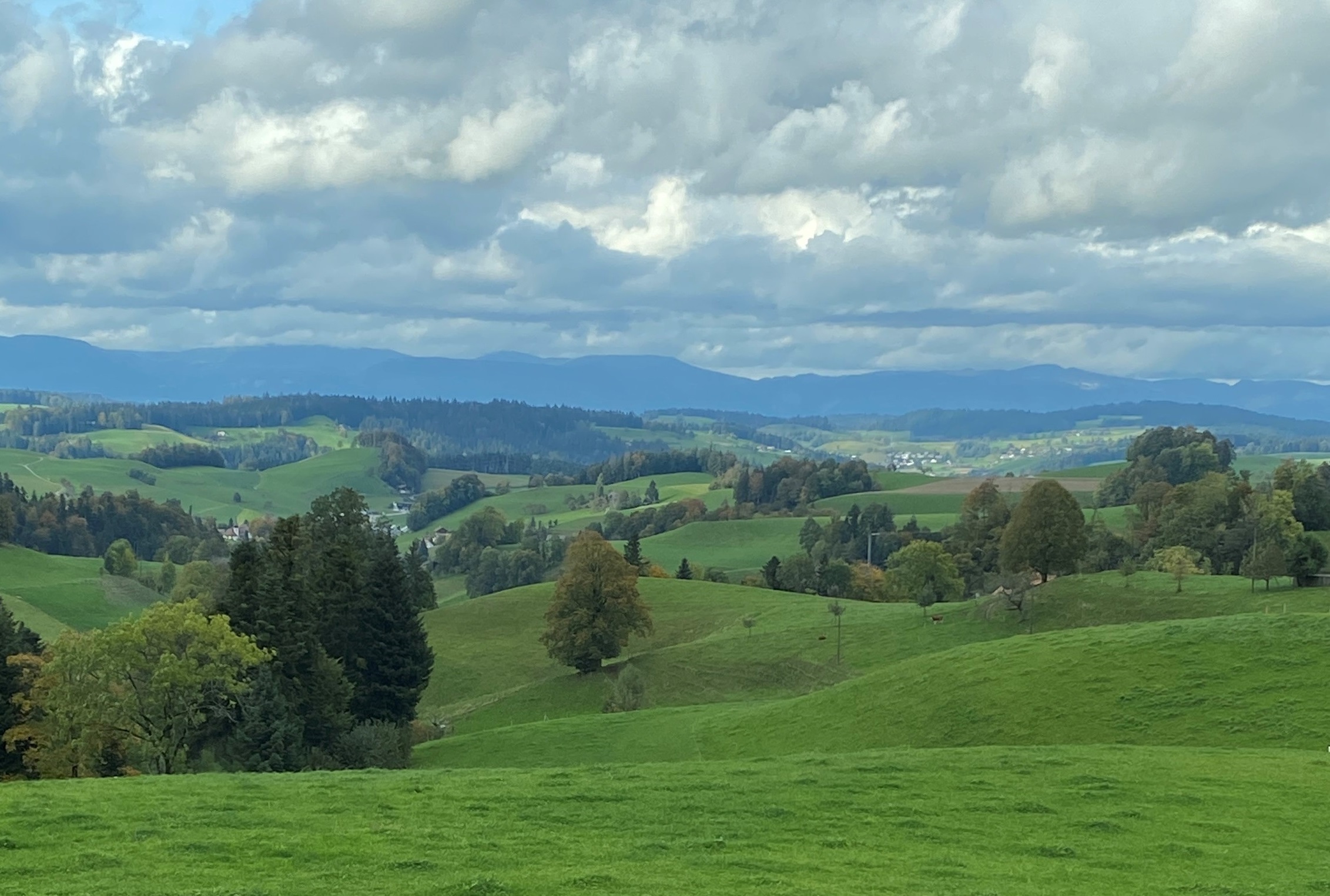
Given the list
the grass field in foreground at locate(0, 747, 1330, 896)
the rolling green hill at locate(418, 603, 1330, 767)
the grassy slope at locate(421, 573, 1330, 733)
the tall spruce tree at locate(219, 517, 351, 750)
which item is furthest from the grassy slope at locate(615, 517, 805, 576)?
the grass field in foreground at locate(0, 747, 1330, 896)

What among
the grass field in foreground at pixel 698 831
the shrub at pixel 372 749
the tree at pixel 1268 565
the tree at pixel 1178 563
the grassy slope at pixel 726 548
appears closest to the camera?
the grass field in foreground at pixel 698 831

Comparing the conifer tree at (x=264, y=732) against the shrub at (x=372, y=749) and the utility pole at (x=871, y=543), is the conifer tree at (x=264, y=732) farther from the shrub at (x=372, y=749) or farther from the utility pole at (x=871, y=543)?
the utility pole at (x=871, y=543)

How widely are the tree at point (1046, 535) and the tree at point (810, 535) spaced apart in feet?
299

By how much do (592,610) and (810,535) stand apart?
9955 cm

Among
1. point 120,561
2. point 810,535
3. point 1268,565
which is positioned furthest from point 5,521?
point 1268,565

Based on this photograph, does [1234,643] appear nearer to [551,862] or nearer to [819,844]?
[819,844]

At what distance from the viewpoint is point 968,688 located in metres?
51.1

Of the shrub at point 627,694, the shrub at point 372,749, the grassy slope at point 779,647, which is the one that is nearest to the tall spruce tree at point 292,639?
the shrub at point 372,749

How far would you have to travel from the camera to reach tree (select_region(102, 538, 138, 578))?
538ft

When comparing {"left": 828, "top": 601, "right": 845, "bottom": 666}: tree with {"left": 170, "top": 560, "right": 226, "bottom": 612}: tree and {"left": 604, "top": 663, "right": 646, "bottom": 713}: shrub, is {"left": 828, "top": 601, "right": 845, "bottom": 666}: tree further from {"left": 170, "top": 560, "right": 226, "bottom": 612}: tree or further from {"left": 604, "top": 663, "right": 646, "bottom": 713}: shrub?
{"left": 170, "top": 560, "right": 226, "bottom": 612}: tree

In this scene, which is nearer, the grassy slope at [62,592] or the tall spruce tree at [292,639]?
the tall spruce tree at [292,639]

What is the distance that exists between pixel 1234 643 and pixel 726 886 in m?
36.2

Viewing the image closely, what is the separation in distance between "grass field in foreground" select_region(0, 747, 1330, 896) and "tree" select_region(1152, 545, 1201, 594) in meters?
48.8

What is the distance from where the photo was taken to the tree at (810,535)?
181m
